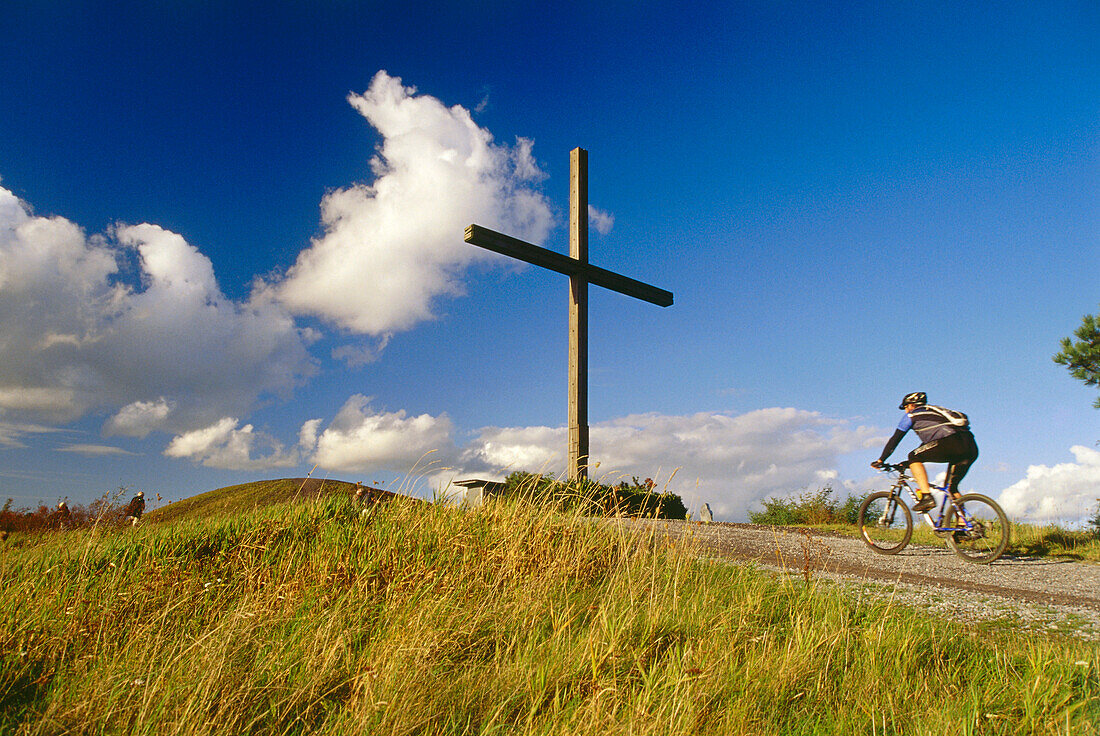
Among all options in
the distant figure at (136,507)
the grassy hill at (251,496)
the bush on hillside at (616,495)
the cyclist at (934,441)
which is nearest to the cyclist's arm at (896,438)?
the cyclist at (934,441)

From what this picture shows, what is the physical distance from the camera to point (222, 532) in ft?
16.2

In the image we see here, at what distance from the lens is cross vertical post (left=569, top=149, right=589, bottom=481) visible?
876 cm

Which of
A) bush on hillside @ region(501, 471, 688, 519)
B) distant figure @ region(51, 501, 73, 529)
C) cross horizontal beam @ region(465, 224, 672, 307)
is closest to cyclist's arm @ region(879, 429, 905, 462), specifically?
bush on hillside @ region(501, 471, 688, 519)

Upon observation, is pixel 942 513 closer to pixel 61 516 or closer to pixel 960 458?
pixel 960 458

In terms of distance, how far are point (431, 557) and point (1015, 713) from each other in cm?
349

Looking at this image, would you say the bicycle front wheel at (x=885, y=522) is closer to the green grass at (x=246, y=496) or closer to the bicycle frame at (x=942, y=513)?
the bicycle frame at (x=942, y=513)

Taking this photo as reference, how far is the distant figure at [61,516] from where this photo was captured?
635 centimetres

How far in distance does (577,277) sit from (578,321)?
77 centimetres

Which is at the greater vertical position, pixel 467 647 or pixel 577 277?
pixel 577 277

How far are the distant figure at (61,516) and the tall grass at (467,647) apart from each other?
1735mm

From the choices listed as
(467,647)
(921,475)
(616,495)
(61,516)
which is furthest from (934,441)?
(61,516)

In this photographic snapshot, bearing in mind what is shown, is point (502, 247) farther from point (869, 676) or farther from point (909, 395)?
point (869, 676)

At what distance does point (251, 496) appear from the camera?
6.64 meters

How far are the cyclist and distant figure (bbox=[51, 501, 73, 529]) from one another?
364 inches
